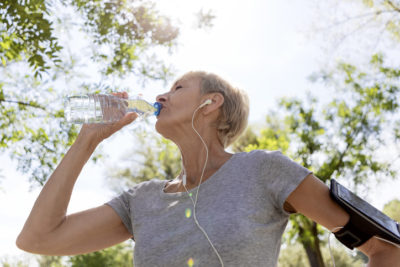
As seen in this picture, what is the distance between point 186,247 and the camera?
1.66m

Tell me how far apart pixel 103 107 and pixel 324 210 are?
132 centimetres

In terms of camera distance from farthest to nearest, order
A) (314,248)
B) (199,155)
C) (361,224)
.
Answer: (314,248) → (199,155) → (361,224)

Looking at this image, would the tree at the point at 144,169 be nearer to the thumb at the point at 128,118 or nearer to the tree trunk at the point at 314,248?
the tree trunk at the point at 314,248

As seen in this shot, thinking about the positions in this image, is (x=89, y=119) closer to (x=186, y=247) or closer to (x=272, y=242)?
(x=186, y=247)

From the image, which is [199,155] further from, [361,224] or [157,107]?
[361,224]

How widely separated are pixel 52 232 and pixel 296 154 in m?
12.1

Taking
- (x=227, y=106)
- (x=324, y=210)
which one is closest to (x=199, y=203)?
(x=324, y=210)

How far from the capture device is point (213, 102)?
2.19 metres

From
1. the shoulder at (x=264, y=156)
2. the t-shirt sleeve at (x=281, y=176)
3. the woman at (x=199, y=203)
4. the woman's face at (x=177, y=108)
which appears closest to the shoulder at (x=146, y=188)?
the woman at (x=199, y=203)

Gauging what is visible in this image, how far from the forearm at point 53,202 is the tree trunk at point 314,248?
37.2 ft

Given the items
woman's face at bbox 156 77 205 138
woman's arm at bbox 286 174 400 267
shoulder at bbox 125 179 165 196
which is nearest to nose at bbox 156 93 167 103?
woman's face at bbox 156 77 205 138

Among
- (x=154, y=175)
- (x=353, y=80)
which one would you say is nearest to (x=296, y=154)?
(x=353, y=80)

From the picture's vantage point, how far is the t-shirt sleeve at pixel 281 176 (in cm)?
162

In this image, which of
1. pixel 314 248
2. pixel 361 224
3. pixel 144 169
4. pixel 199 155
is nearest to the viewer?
pixel 361 224
